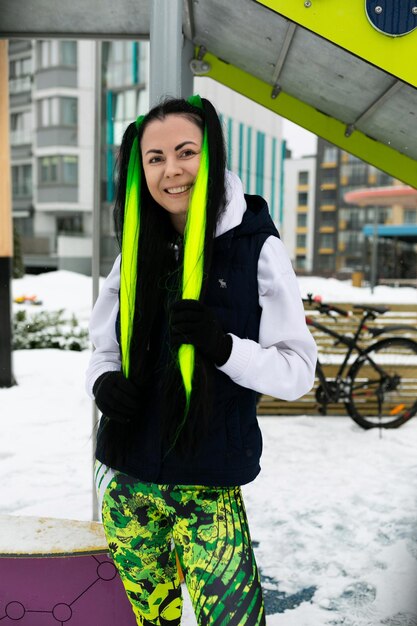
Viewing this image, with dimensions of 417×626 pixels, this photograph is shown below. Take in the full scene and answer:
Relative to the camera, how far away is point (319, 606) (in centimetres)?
232

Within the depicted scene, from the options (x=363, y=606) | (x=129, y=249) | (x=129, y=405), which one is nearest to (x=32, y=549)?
(x=129, y=405)

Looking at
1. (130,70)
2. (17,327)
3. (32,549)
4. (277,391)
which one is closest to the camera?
(277,391)

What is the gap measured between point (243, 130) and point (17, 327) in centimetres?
1491

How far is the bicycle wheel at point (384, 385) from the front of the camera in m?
4.64

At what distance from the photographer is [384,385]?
468 cm

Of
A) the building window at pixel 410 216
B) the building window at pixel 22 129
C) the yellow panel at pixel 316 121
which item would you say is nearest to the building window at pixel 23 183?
the building window at pixel 22 129

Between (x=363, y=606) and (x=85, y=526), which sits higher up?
(x=85, y=526)

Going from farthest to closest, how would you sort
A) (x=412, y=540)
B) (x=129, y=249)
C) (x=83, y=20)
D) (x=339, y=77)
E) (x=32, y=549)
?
1. (x=412, y=540)
2. (x=83, y=20)
3. (x=339, y=77)
4. (x=32, y=549)
5. (x=129, y=249)

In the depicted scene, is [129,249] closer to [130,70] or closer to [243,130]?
[243,130]

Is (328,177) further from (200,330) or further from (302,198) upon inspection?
(200,330)

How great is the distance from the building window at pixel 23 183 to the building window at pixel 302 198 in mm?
36152

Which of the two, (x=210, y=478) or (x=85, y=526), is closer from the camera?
(x=210, y=478)

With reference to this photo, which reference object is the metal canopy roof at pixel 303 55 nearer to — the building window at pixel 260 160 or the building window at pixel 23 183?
the building window at pixel 260 160

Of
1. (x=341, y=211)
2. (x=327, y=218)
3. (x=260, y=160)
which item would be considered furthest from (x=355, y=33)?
(x=327, y=218)
